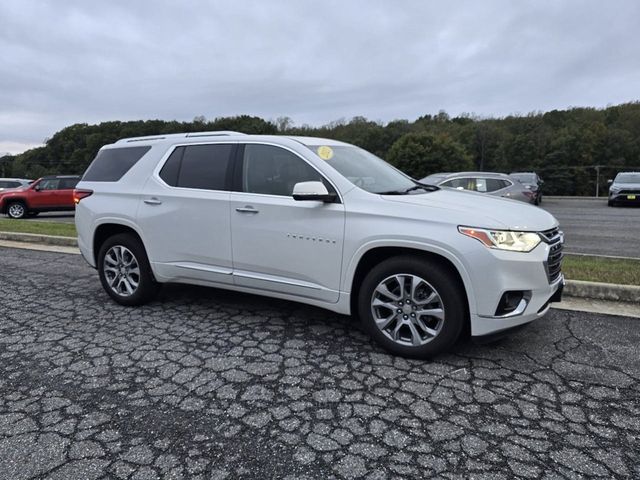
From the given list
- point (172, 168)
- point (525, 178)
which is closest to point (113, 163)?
point (172, 168)

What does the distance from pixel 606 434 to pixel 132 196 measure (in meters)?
4.47

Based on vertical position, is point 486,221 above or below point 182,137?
below

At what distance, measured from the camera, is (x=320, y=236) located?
3.72 meters

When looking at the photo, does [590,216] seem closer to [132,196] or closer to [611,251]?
[611,251]

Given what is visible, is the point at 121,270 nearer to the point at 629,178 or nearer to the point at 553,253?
the point at 553,253

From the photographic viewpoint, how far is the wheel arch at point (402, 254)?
10.8 feet

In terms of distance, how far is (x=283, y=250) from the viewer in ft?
12.8

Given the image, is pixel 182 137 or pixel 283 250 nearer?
pixel 283 250

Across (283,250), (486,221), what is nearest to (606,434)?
(486,221)

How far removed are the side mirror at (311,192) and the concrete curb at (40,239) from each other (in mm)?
6972

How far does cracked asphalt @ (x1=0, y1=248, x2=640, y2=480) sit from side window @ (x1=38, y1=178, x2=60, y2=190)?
1606cm

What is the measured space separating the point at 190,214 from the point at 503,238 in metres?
2.79

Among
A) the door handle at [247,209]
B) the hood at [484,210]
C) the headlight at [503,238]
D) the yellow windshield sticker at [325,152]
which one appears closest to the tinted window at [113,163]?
the door handle at [247,209]

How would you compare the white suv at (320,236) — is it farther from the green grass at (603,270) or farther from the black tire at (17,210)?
the black tire at (17,210)
